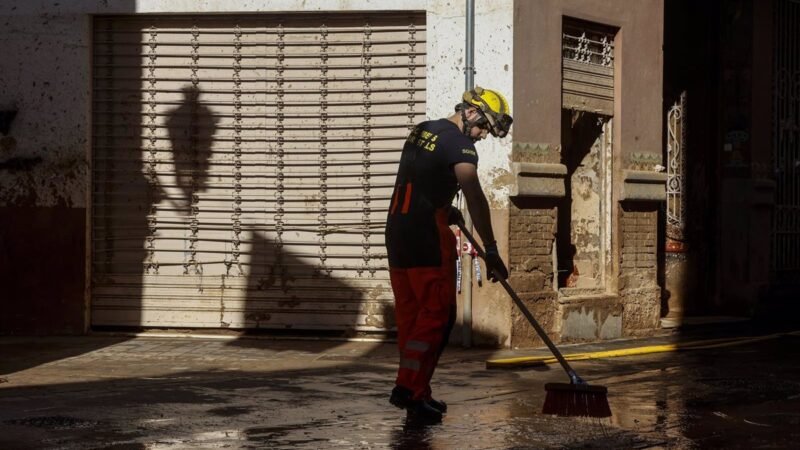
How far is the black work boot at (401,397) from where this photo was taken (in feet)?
25.5

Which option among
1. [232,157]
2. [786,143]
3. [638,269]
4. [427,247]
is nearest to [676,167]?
[786,143]

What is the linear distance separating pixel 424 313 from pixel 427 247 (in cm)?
40

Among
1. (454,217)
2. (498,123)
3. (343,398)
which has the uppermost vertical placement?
(498,123)

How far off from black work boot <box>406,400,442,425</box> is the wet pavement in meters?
0.10

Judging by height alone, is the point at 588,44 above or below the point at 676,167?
above

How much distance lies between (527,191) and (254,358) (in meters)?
3.18

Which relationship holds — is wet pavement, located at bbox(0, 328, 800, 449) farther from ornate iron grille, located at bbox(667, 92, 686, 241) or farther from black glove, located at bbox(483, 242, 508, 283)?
ornate iron grille, located at bbox(667, 92, 686, 241)

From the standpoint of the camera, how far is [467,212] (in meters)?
13.0

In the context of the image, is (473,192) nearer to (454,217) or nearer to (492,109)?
(454,217)

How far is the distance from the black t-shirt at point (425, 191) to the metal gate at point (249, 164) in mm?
5257

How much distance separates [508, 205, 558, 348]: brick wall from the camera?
13.2m

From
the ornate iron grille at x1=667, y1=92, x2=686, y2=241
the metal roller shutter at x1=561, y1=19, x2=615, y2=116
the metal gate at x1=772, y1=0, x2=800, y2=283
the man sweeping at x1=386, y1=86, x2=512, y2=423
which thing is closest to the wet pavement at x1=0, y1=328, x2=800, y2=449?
the man sweeping at x1=386, y1=86, x2=512, y2=423

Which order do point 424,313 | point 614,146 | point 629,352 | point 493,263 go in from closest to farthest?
point 424,313
point 493,263
point 629,352
point 614,146

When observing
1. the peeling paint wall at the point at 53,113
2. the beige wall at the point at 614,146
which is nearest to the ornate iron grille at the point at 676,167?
the beige wall at the point at 614,146
